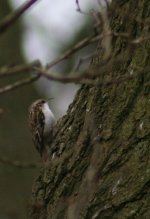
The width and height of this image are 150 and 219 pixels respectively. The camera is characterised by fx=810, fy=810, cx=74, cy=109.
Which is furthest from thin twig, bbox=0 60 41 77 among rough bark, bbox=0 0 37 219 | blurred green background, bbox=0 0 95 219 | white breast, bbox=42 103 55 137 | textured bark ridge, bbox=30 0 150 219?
white breast, bbox=42 103 55 137

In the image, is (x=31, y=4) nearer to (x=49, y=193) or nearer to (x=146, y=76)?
(x=146, y=76)

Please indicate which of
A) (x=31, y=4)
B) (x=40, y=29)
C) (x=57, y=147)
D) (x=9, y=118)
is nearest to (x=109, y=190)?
(x=57, y=147)

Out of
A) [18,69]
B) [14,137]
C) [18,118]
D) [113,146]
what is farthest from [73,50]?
[18,118]

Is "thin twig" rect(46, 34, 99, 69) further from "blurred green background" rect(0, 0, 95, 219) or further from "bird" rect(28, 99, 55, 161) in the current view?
"bird" rect(28, 99, 55, 161)

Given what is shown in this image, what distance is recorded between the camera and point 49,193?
11.3 ft

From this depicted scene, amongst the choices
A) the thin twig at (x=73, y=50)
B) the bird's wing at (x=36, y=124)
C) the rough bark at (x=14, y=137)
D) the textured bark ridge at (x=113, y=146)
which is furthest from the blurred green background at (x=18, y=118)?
the thin twig at (x=73, y=50)

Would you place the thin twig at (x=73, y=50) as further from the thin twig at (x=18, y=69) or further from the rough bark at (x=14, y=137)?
the rough bark at (x=14, y=137)

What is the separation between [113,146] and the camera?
10.6ft

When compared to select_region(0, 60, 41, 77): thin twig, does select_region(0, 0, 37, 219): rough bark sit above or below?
above

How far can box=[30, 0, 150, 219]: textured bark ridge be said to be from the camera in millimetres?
3150

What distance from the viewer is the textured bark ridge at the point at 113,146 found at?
124 inches

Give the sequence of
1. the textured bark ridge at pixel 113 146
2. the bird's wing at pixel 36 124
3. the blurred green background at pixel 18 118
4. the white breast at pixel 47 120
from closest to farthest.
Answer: the textured bark ridge at pixel 113 146 → the white breast at pixel 47 120 → the blurred green background at pixel 18 118 → the bird's wing at pixel 36 124

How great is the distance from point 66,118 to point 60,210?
1.39ft

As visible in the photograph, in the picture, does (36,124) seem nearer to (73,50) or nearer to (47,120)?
(47,120)
